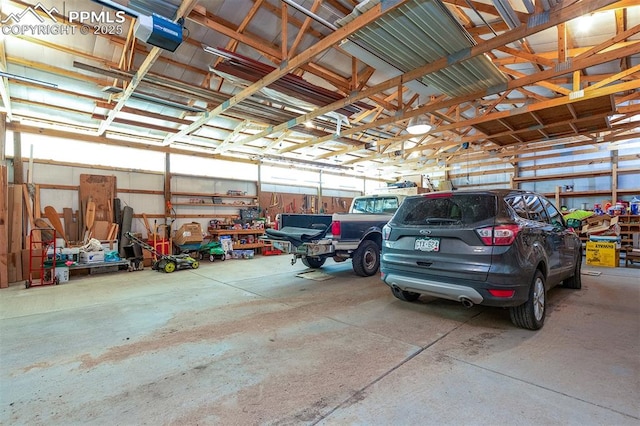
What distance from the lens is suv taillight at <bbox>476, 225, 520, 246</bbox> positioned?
2.92m

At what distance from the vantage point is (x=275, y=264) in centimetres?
810

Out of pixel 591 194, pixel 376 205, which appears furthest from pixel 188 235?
pixel 591 194

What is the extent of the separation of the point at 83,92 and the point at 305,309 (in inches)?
246

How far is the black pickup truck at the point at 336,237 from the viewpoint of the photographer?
5660mm

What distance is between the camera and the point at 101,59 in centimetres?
498

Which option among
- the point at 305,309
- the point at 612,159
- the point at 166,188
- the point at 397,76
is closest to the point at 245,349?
the point at 305,309

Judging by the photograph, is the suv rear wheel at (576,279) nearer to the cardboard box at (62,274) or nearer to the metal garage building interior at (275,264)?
the metal garage building interior at (275,264)

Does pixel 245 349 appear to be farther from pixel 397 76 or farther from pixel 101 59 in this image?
pixel 101 59

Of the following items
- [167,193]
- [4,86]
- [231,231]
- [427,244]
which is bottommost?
[231,231]

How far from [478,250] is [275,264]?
5.93 m

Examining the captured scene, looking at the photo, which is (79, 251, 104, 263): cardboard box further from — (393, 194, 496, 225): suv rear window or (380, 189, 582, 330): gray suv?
(393, 194, 496, 225): suv rear window

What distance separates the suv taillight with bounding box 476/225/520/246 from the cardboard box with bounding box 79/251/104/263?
781 centimetres

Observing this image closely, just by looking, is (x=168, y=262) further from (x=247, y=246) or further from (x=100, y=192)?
(x=247, y=246)

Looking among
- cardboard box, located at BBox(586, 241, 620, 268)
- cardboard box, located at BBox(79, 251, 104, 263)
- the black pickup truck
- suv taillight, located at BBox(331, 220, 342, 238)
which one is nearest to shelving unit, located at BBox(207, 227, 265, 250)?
cardboard box, located at BBox(79, 251, 104, 263)
